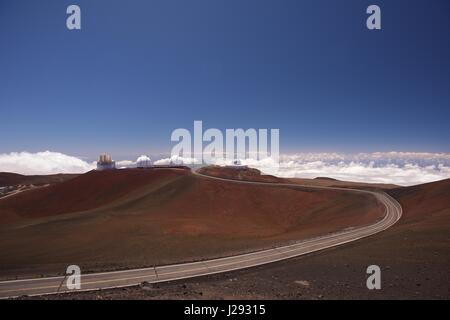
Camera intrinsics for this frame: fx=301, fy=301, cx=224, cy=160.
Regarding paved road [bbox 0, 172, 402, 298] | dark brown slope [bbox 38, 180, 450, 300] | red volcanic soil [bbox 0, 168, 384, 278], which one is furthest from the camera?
red volcanic soil [bbox 0, 168, 384, 278]

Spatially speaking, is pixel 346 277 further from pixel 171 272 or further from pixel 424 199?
pixel 424 199

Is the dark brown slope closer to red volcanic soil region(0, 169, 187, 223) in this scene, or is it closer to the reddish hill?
the reddish hill

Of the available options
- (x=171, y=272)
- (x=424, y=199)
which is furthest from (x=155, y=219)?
(x=424, y=199)

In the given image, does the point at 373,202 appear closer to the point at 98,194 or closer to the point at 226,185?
the point at 226,185

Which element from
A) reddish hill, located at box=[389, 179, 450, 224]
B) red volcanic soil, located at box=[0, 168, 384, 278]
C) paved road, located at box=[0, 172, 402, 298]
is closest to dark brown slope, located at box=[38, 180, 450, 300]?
paved road, located at box=[0, 172, 402, 298]

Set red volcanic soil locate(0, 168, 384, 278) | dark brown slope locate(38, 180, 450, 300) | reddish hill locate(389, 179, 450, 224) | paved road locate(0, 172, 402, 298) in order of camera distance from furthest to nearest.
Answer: reddish hill locate(389, 179, 450, 224)
red volcanic soil locate(0, 168, 384, 278)
paved road locate(0, 172, 402, 298)
dark brown slope locate(38, 180, 450, 300)

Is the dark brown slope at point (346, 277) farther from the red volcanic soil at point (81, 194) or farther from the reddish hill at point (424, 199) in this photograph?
the red volcanic soil at point (81, 194)

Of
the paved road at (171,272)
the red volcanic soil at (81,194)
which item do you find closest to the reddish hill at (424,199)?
the paved road at (171,272)

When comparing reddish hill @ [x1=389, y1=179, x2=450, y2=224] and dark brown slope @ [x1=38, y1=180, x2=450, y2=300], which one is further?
reddish hill @ [x1=389, y1=179, x2=450, y2=224]
